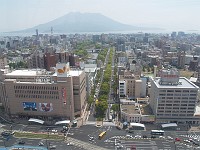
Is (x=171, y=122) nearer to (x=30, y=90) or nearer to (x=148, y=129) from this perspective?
(x=148, y=129)

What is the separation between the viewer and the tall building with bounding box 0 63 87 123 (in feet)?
172

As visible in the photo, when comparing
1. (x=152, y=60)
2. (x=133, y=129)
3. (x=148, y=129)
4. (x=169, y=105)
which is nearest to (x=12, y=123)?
(x=133, y=129)

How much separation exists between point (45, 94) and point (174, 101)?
30.5 meters

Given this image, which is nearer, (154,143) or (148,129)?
(154,143)

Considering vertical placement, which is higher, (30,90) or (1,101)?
(30,90)

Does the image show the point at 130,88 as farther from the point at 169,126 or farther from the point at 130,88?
the point at 169,126

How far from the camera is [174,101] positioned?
5069 cm

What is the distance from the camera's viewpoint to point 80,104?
55.6 m

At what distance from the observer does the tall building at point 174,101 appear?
50.0 metres

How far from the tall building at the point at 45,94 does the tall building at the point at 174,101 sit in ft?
63.1

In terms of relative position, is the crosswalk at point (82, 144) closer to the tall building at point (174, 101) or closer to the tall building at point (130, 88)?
the tall building at point (174, 101)

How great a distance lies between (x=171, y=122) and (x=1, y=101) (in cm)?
4594

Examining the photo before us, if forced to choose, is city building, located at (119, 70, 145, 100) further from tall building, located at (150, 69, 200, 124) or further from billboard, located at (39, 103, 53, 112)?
billboard, located at (39, 103, 53, 112)

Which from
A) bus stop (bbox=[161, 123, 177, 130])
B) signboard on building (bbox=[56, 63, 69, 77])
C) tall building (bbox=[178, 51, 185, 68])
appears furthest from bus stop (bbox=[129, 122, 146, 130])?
tall building (bbox=[178, 51, 185, 68])
